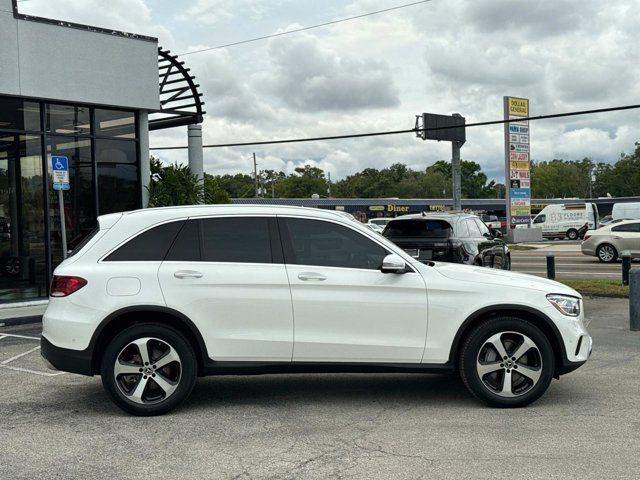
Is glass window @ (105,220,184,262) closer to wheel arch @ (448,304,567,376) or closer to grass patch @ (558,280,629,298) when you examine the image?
wheel arch @ (448,304,567,376)

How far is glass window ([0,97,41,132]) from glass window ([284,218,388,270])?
9707 mm

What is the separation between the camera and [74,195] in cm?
1473

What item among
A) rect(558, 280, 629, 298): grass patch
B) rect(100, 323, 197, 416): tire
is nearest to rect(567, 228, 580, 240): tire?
rect(558, 280, 629, 298): grass patch

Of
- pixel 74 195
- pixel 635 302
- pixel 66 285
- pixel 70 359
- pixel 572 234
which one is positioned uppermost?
pixel 74 195

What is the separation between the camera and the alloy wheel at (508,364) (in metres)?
5.97

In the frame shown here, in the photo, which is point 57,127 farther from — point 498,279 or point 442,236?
point 498,279

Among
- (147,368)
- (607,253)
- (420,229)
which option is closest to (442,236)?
(420,229)

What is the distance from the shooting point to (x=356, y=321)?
19.4 feet

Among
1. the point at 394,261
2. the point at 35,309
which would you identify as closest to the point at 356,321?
the point at 394,261

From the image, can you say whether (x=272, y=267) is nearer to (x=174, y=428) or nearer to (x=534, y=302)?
(x=174, y=428)

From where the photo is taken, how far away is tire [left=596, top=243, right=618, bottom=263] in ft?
79.5

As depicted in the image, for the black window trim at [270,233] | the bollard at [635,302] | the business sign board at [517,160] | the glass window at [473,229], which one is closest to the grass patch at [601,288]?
the glass window at [473,229]

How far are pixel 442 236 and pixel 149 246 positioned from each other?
763 cm

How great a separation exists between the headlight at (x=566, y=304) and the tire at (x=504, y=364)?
0.27 m
